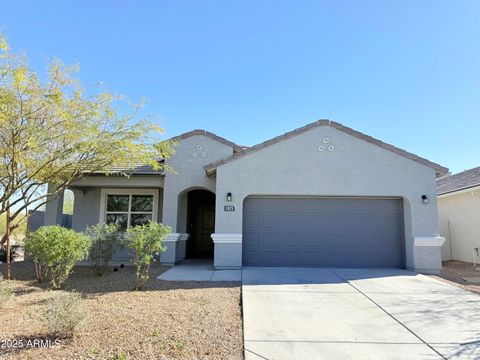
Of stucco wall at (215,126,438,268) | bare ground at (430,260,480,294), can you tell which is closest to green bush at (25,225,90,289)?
stucco wall at (215,126,438,268)

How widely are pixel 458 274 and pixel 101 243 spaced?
12212 mm

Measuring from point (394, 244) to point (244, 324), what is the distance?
7956 mm

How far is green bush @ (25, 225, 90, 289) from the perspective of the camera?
323 inches

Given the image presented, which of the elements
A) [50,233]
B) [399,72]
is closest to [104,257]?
[50,233]

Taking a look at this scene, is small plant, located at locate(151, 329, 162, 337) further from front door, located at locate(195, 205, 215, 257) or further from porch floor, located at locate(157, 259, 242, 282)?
front door, located at locate(195, 205, 215, 257)

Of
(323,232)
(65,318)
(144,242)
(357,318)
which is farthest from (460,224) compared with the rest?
(65,318)

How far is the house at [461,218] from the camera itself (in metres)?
13.5

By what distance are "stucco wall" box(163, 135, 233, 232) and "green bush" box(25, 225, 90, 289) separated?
434 centimetres

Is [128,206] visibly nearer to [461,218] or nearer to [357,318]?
[357,318]

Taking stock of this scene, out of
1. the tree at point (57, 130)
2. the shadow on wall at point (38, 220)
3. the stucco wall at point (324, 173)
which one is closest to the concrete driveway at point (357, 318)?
the stucco wall at point (324, 173)

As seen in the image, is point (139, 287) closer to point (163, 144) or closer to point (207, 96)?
point (163, 144)

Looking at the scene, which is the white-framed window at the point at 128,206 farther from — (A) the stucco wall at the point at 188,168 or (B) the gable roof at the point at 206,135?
(B) the gable roof at the point at 206,135

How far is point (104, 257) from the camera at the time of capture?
1052cm

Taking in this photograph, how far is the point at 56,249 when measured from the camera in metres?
8.18
